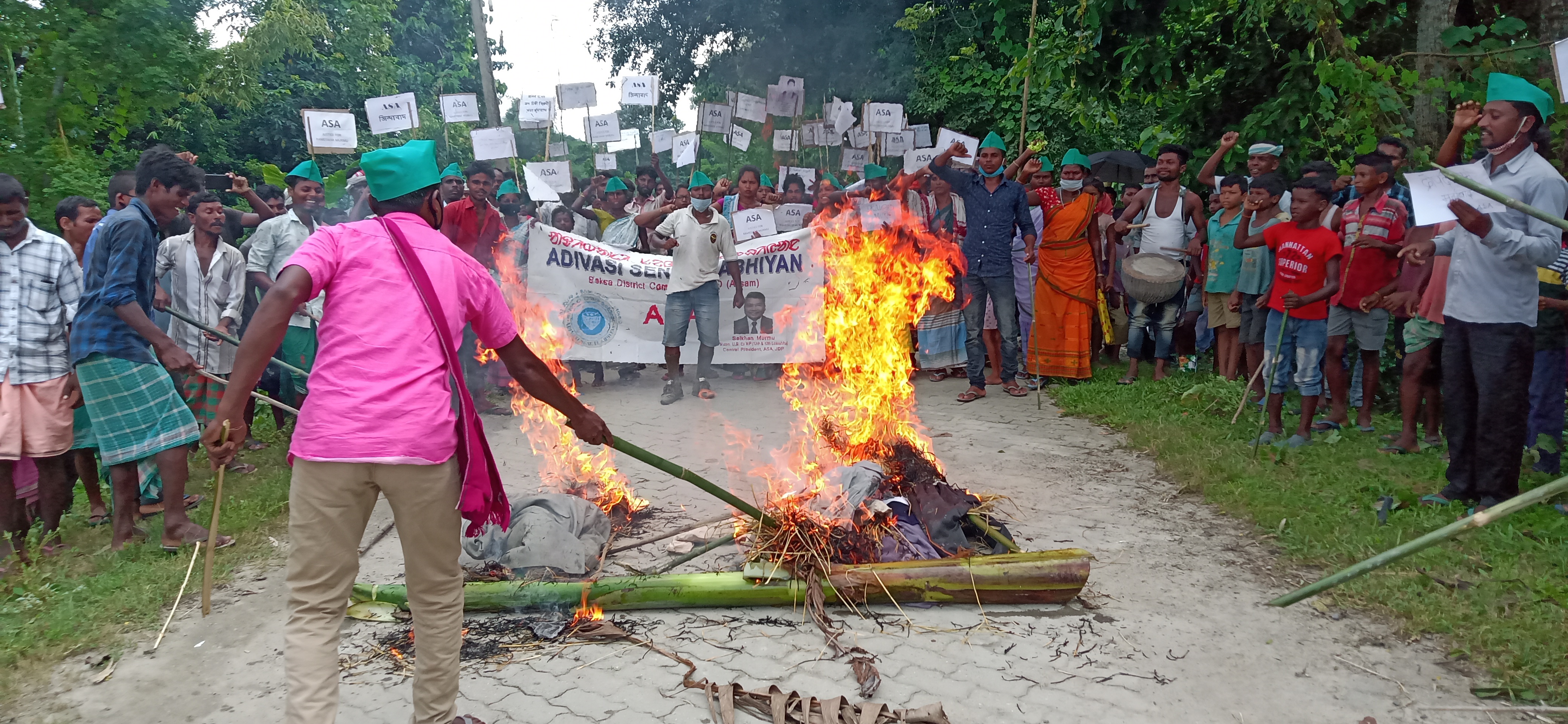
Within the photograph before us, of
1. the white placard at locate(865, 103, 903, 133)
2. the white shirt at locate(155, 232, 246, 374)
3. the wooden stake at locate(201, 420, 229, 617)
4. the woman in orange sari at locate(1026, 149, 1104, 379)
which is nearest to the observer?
the wooden stake at locate(201, 420, 229, 617)

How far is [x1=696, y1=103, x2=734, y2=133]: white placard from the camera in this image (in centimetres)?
1379

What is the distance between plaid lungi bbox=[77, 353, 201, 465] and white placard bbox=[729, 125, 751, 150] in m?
9.43

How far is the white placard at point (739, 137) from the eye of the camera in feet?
45.6

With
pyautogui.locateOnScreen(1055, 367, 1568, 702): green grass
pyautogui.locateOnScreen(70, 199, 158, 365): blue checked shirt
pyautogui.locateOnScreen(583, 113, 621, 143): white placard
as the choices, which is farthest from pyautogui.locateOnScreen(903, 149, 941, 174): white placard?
pyautogui.locateOnScreen(70, 199, 158, 365): blue checked shirt

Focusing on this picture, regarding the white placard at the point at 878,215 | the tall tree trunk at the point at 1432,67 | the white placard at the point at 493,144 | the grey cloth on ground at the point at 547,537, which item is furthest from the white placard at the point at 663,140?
the grey cloth on ground at the point at 547,537

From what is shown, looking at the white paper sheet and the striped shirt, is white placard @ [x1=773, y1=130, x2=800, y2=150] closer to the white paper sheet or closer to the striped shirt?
the white paper sheet

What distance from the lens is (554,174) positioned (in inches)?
484

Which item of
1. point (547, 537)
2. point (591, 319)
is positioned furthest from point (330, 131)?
point (547, 537)

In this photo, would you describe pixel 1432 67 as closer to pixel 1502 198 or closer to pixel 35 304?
pixel 1502 198

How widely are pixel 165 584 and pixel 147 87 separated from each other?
1139 cm

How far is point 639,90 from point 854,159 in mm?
3285

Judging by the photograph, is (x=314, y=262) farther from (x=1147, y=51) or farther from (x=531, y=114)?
(x=531, y=114)

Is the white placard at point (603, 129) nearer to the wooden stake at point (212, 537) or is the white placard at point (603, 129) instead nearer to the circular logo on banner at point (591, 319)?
the circular logo on banner at point (591, 319)

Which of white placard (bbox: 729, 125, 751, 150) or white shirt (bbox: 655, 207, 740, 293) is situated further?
white placard (bbox: 729, 125, 751, 150)
